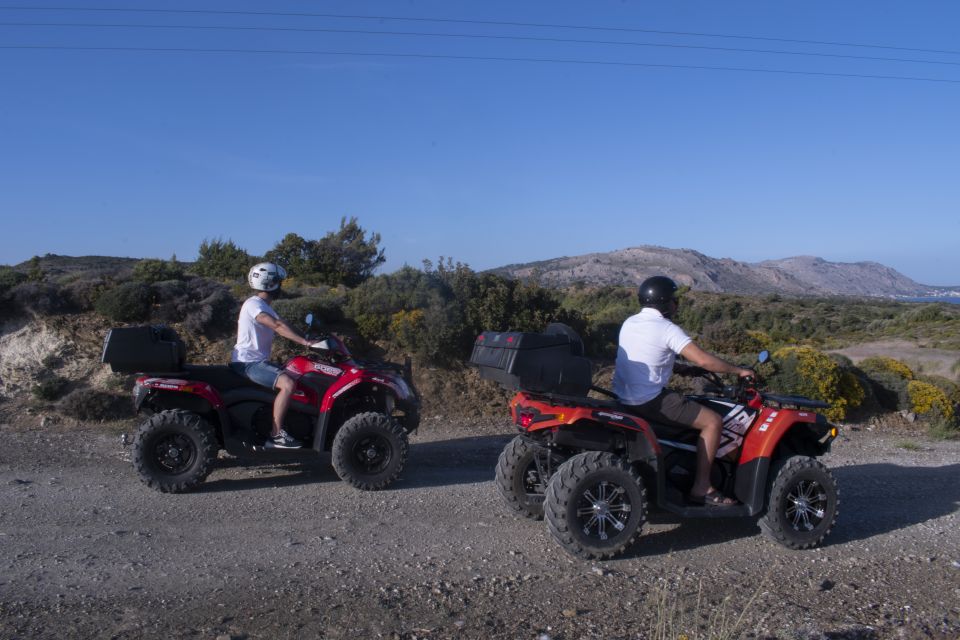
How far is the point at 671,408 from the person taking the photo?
5.74 metres

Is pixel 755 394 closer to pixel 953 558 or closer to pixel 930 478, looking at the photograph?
pixel 953 558

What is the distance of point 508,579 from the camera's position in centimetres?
490

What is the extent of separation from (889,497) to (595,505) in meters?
3.92

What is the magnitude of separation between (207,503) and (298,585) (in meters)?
2.25

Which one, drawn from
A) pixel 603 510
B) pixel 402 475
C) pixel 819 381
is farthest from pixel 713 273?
pixel 603 510

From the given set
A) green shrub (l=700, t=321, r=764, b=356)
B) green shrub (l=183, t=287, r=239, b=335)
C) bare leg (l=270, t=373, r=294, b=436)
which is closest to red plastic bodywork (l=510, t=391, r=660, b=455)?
bare leg (l=270, t=373, r=294, b=436)

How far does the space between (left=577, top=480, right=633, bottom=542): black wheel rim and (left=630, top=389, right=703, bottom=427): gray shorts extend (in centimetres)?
68

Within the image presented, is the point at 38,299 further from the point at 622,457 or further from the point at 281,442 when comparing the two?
the point at 622,457

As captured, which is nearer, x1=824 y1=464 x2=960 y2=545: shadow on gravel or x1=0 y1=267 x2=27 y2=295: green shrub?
x1=824 y1=464 x2=960 y2=545: shadow on gravel

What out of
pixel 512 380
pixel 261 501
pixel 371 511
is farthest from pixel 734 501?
pixel 261 501

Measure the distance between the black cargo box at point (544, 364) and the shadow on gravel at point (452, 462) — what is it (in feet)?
7.96

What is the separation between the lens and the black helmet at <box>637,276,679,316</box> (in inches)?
226

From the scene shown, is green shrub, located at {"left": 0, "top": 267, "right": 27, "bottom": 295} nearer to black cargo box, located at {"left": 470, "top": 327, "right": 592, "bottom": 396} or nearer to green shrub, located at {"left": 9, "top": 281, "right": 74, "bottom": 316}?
green shrub, located at {"left": 9, "top": 281, "right": 74, "bottom": 316}

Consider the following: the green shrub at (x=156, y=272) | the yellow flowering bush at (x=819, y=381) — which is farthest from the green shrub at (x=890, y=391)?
the green shrub at (x=156, y=272)
